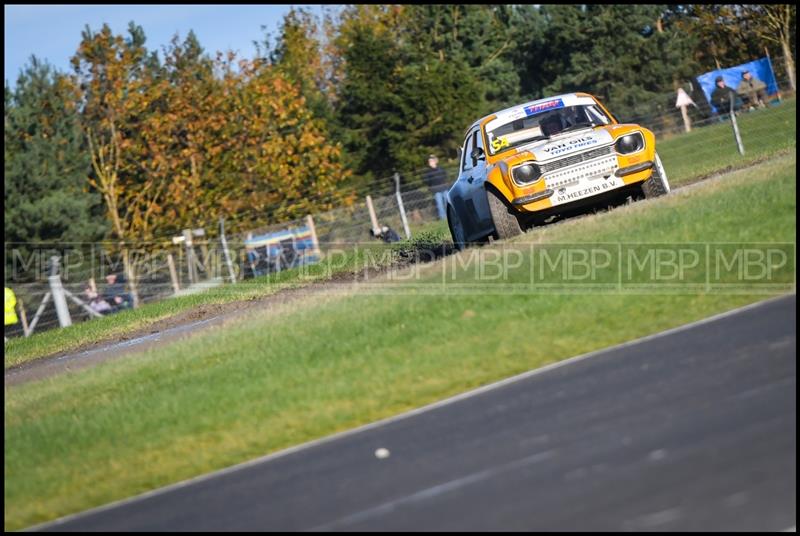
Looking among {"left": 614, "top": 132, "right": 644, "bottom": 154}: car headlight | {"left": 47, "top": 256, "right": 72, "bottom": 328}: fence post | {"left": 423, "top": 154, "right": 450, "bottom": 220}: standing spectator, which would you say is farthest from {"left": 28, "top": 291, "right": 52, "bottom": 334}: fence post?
{"left": 614, "top": 132, "right": 644, "bottom": 154}: car headlight

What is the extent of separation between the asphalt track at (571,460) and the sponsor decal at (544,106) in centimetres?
630

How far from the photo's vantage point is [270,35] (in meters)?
69.5

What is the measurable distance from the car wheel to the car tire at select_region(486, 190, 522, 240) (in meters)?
1.67

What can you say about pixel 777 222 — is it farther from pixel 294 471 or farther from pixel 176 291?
pixel 176 291

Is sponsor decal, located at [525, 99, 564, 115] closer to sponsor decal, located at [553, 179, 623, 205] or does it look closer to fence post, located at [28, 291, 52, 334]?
sponsor decal, located at [553, 179, 623, 205]

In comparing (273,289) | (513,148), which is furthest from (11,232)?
(513,148)

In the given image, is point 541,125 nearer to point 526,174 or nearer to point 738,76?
point 526,174

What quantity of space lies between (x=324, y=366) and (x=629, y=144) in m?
5.18

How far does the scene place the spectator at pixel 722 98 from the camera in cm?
3607

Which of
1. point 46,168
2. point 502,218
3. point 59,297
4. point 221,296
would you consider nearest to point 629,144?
point 502,218

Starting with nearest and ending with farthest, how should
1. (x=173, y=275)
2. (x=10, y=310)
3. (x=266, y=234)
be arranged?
1. (x=10, y=310)
2. (x=173, y=275)
3. (x=266, y=234)

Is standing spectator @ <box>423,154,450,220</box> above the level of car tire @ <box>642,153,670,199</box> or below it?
above

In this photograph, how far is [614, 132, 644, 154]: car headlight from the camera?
41.5 ft

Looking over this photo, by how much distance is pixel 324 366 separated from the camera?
368 inches
